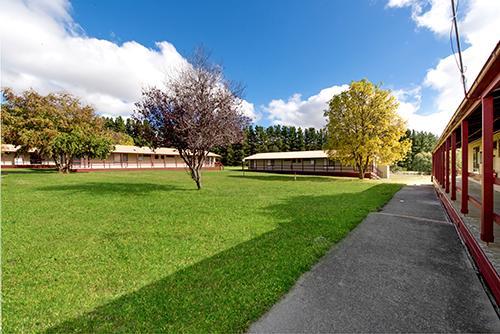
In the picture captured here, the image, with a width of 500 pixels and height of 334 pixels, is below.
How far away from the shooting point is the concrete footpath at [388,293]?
8.77 feet

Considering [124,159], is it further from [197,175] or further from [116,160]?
[197,175]

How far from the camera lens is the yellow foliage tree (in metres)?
21.9

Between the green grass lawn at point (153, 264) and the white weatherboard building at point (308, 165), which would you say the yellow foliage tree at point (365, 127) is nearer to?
Answer: the white weatherboard building at point (308, 165)

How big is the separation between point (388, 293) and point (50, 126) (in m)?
34.3

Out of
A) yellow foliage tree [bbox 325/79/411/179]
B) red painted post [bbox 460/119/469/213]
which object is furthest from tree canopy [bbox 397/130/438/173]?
red painted post [bbox 460/119/469/213]

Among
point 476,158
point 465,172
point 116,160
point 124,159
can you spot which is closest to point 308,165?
point 476,158

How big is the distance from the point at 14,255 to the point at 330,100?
2539cm

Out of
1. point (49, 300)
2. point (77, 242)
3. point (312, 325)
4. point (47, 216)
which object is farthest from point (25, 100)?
point (312, 325)

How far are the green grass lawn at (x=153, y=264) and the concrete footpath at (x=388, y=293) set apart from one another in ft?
1.10

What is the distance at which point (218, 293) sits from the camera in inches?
127

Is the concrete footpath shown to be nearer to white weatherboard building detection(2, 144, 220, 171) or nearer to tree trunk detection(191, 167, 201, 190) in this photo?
tree trunk detection(191, 167, 201, 190)

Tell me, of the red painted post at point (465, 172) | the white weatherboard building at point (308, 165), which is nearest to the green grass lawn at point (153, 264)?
the red painted post at point (465, 172)

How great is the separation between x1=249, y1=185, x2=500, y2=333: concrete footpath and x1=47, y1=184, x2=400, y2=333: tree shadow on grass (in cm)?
25

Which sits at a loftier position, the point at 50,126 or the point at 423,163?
the point at 50,126
